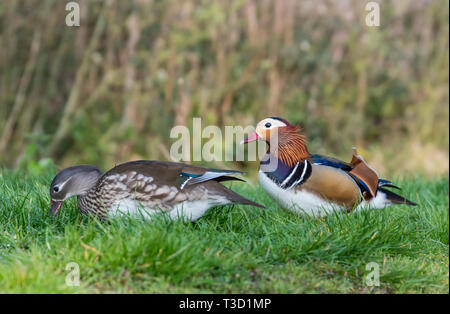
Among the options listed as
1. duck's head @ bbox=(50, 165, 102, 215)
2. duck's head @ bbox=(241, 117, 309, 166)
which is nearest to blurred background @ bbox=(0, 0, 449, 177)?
duck's head @ bbox=(241, 117, 309, 166)

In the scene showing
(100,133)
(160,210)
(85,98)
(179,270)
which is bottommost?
(179,270)

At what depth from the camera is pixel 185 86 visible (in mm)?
8672

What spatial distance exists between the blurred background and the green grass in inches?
165

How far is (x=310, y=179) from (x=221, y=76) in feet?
17.2

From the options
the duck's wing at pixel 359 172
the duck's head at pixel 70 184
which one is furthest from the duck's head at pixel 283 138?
the duck's head at pixel 70 184

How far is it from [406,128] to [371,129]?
0.59 m

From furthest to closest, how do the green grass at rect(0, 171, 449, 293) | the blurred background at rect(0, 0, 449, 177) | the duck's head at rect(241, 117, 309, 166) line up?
1. the blurred background at rect(0, 0, 449, 177)
2. the duck's head at rect(241, 117, 309, 166)
3. the green grass at rect(0, 171, 449, 293)

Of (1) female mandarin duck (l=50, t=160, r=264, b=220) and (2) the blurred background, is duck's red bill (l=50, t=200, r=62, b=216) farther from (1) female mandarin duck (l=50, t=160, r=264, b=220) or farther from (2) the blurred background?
(2) the blurred background

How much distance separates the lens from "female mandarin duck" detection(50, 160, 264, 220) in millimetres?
3658

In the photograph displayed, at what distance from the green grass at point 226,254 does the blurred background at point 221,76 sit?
4.20 metres

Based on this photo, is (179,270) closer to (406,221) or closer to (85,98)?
(406,221)

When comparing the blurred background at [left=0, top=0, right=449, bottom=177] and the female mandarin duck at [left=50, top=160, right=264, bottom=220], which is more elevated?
the blurred background at [left=0, top=0, right=449, bottom=177]

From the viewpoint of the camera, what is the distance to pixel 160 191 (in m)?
3.66
